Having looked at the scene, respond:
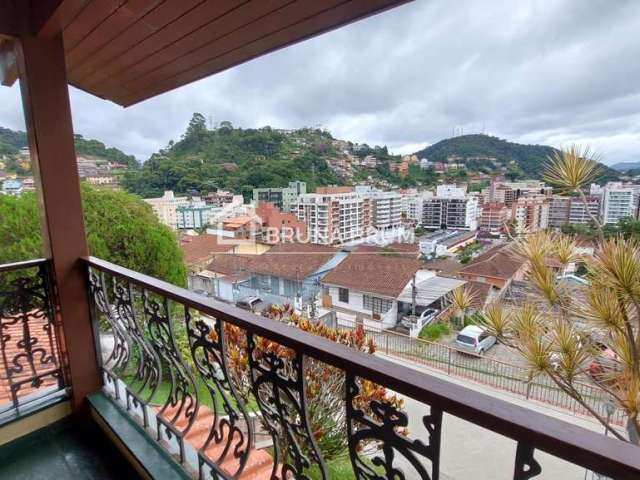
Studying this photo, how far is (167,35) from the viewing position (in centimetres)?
151

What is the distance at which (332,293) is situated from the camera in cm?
684

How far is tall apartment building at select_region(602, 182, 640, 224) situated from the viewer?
2.46 metres

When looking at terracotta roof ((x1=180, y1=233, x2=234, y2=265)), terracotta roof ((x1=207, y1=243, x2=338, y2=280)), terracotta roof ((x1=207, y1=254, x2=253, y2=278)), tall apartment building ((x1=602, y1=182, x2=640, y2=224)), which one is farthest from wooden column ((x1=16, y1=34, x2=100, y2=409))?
terracotta roof ((x1=207, y1=254, x2=253, y2=278))

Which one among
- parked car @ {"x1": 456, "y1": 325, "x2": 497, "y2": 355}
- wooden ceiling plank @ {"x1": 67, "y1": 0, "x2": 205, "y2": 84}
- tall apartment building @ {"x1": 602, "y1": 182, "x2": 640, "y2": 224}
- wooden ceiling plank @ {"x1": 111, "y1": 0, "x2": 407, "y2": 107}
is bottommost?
parked car @ {"x1": 456, "y1": 325, "x2": 497, "y2": 355}

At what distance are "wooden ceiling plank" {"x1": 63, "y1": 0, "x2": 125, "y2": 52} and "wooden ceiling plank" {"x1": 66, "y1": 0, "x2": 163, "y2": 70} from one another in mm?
13

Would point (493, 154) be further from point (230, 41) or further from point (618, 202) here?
point (230, 41)

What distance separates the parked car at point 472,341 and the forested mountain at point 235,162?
3.04 m

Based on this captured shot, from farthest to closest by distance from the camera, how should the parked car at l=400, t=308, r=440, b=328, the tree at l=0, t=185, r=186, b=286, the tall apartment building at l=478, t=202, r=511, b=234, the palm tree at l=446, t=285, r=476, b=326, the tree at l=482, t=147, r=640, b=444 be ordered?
the tree at l=0, t=185, r=186, b=286 → the parked car at l=400, t=308, r=440, b=328 → the palm tree at l=446, t=285, r=476, b=326 → the tall apartment building at l=478, t=202, r=511, b=234 → the tree at l=482, t=147, r=640, b=444

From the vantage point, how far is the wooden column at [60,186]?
1.56 meters

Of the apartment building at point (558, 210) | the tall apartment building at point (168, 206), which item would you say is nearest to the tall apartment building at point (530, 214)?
the apartment building at point (558, 210)

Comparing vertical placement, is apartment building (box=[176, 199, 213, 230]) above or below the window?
above

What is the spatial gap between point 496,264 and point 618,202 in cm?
154

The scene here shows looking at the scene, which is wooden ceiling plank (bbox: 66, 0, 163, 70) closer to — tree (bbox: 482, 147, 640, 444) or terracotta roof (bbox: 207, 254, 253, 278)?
tree (bbox: 482, 147, 640, 444)

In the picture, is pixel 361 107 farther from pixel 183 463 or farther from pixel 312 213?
pixel 183 463
